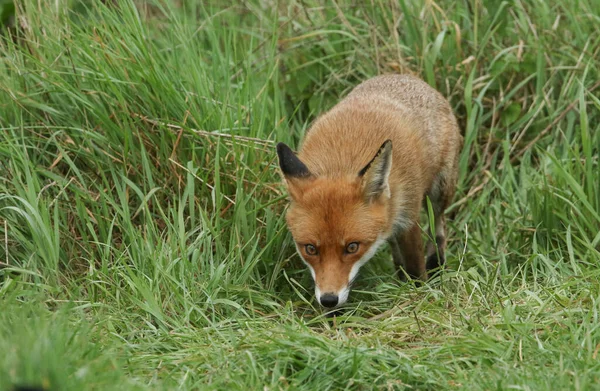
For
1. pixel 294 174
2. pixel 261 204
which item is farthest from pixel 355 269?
pixel 261 204

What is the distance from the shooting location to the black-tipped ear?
517cm

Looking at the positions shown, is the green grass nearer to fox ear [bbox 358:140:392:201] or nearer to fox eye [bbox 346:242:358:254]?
fox eye [bbox 346:242:358:254]

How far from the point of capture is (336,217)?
5.05 meters

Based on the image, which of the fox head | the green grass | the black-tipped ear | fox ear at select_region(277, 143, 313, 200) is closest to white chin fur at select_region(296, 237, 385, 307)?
the fox head

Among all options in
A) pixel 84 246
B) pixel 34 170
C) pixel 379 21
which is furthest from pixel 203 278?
pixel 379 21

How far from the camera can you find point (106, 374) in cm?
351

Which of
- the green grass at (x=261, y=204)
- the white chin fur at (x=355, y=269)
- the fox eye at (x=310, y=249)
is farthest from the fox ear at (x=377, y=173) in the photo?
the green grass at (x=261, y=204)

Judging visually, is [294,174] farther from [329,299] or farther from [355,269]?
[329,299]

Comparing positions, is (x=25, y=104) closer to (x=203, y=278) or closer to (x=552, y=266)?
(x=203, y=278)

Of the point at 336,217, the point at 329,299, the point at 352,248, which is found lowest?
the point at 329,299

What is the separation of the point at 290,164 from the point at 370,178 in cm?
51

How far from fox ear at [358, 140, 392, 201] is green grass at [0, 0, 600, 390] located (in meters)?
0.67

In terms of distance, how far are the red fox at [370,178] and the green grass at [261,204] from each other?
1.07ft

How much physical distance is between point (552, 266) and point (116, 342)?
290 centimetres
